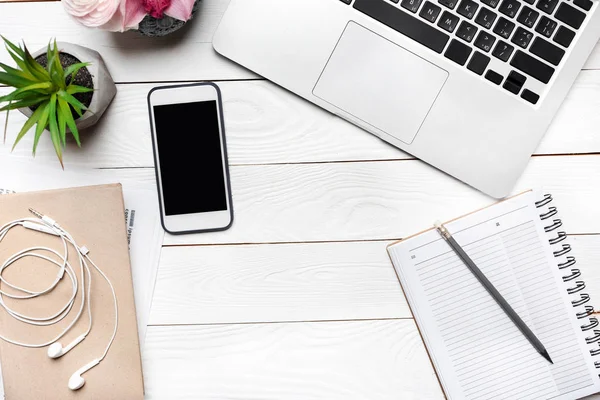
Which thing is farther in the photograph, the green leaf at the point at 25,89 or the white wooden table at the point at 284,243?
the white wooden table at the point at 284,243

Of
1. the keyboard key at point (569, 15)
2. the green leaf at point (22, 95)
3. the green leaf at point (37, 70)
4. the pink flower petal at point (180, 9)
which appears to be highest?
the keyboard key at point (569, 15)

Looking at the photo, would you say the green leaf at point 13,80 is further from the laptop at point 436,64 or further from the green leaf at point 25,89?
the laptop at point 436,64

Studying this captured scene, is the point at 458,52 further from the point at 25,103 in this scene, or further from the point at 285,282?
the point at 25,103

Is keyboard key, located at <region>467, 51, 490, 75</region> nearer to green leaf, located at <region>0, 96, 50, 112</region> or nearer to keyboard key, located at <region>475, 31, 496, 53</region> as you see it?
Result: keyboard key, located at <region>475, 31, 496, 53</region>

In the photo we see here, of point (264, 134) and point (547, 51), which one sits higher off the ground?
point (547, 51)

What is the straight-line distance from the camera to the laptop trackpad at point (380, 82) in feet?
2.07

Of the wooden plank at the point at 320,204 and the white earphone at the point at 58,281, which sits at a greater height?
the wooden plank at the point at 320,204

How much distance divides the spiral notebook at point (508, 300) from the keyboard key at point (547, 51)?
0.17 metres

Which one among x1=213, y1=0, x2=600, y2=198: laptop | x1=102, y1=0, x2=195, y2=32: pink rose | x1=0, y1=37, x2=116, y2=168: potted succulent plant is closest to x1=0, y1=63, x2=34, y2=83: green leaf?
x1=0, y1=37, x2=116, y2=168: potted succulent plant

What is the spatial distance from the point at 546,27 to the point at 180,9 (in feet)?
1.37

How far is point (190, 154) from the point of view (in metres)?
0.67

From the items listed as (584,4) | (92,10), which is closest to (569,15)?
(584,4)

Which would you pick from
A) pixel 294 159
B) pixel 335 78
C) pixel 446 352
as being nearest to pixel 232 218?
pixel 294 159

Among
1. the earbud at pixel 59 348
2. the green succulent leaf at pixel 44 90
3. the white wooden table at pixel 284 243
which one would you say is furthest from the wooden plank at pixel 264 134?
the earbud at pixel 59 348
